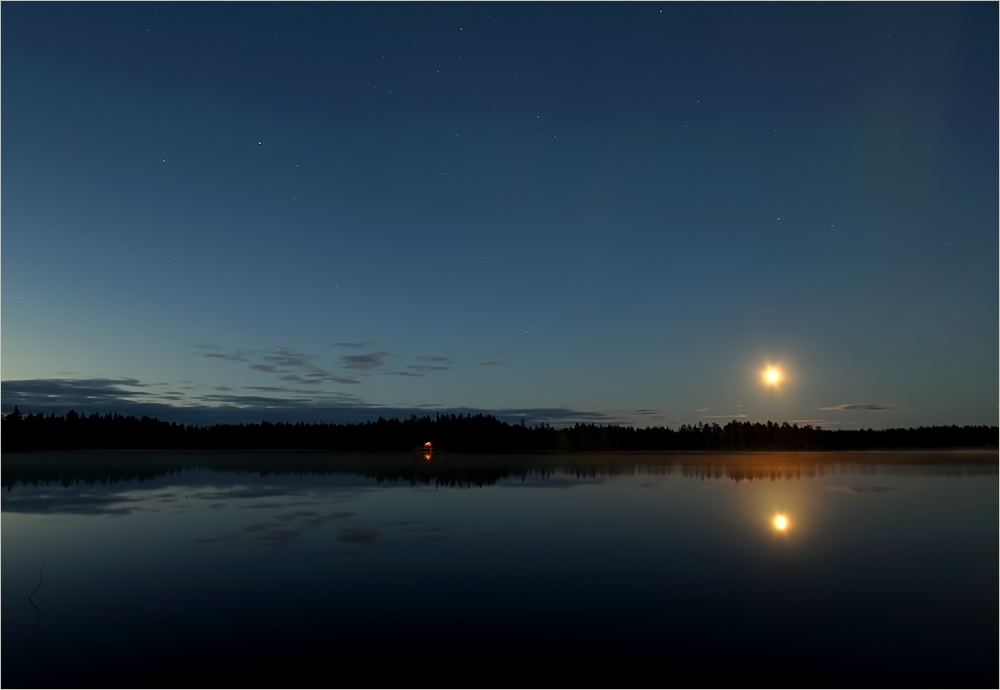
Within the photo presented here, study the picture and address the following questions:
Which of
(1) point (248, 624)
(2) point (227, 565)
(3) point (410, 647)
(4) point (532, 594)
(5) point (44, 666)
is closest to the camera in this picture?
(5) point (44, 666)

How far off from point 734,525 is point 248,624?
26.3 m

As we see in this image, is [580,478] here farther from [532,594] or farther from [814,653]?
[814,653]

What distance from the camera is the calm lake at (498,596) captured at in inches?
575

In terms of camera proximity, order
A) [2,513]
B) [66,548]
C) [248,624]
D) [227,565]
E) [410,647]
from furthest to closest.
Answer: [2,513] → [66,548] → [227,565] → [248,624] → [410,647]

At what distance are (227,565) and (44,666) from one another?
9707 mm

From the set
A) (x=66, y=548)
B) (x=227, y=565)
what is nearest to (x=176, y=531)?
(x=66, y=548)

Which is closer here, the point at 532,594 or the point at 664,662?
the point at 664,662

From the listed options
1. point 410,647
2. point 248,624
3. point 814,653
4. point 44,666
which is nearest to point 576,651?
point 410,647

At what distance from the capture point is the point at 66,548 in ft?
90.6

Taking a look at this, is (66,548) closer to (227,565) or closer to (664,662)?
(227,565)

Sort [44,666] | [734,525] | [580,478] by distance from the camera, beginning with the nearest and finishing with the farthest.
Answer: [44,666] → [734,525] → [580,478]

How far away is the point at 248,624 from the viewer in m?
17.4

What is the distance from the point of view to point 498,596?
20109 millimetres

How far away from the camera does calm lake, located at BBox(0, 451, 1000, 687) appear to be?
47.9 feet
